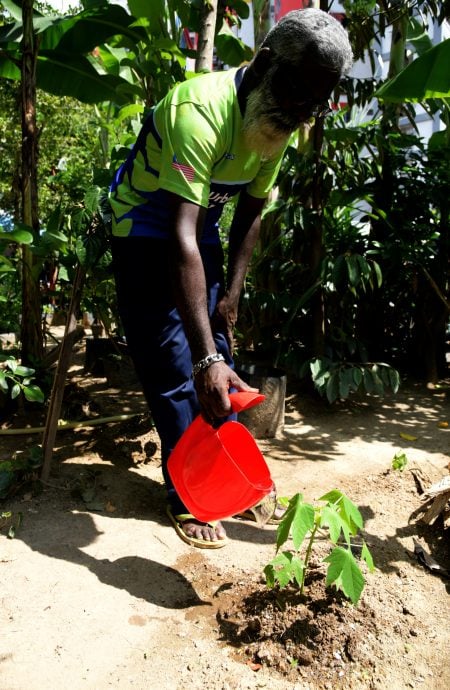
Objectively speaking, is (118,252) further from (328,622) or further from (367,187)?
(367,187)

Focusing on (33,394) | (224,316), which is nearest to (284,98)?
(224,316)

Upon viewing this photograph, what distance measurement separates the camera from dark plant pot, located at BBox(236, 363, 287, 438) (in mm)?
3201

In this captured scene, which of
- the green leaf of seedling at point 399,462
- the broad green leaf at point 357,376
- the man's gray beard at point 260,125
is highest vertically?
the man's gray beard at point 260,125

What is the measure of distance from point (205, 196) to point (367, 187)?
7.23 feet

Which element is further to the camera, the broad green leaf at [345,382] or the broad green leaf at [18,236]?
the broad green leaf at [345,382]

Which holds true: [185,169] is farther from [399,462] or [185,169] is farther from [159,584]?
[399,462]

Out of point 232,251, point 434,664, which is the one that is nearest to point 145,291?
point 232,251

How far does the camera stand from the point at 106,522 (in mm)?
2305

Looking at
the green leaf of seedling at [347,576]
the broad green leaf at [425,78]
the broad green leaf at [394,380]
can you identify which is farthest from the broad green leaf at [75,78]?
the green leaf of seedling at [347,576]

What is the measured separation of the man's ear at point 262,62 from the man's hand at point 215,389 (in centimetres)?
88

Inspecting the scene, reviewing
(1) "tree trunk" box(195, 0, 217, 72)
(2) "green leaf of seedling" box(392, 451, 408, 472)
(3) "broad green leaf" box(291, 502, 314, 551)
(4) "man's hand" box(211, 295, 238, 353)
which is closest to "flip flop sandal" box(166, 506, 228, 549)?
(3) "broad green leaf" box(291, 502, 314, 551)

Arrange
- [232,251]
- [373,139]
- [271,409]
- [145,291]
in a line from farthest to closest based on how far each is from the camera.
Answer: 1. [373,139]
2. [271,409]
3. [232,251]
4. [145,291]

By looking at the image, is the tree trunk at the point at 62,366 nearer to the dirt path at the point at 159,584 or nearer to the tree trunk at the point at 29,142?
the dirt path at the point at 159,584

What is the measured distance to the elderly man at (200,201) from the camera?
1732mm
